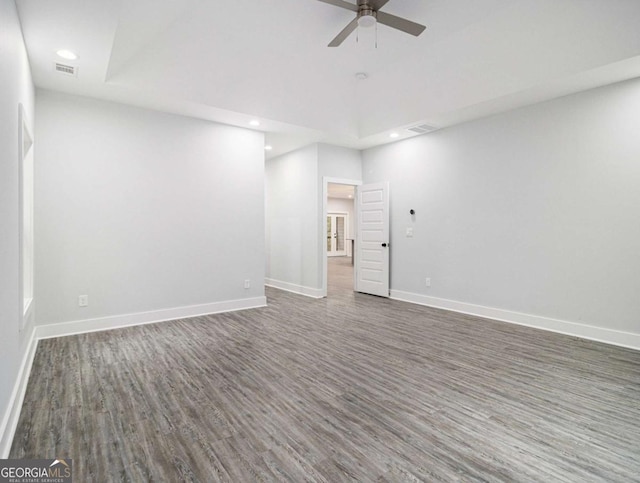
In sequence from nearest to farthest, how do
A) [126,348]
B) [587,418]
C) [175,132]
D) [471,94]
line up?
1. [587,418]
2. [126,348]
3. [471,94]
4. [175,132]

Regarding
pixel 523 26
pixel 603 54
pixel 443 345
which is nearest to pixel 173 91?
pixel 523 26

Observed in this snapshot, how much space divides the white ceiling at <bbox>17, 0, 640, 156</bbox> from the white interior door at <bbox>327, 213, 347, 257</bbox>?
10.5 m

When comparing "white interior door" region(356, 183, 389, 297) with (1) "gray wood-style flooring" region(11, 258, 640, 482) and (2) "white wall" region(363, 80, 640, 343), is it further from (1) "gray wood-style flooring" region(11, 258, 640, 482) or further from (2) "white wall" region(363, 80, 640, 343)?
(1) "gray wood-style flooring" region(11, 258, 640, 482)

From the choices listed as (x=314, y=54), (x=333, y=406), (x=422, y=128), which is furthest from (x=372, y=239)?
(x=333, y=406)

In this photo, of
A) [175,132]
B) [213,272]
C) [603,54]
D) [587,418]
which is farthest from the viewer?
[213,272]

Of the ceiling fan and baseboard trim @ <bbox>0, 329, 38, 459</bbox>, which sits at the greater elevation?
the ceiling fan

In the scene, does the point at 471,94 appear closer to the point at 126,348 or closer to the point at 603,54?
the point at 603,54

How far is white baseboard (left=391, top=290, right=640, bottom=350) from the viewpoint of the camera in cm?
368

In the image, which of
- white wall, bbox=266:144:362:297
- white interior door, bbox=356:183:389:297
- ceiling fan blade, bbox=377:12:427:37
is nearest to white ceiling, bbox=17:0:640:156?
ceiling fan blade, bbox=377:12:427:37

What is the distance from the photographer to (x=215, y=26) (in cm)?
371

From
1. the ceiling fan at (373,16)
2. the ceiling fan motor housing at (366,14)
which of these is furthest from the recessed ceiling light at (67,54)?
the ceiling fan motor housing at (366,14)

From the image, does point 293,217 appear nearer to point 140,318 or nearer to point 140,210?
point 140,210

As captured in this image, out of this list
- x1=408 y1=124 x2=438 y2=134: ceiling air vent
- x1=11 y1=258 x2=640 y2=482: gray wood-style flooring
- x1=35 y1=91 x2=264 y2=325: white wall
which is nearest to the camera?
x1=11 y1=258 x2=640 y2=482: gray wood-style flooring

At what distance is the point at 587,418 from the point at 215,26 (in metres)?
4.83
